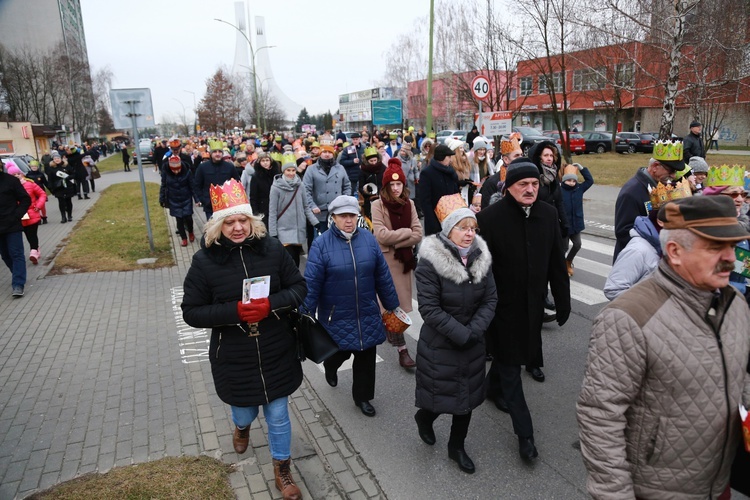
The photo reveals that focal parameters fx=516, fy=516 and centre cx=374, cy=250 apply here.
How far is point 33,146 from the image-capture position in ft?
139

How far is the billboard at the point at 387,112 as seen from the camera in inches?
1003

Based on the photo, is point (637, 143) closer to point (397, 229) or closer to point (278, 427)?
point (397, 229)

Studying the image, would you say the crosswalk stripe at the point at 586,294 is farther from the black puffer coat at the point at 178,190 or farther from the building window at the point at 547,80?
the building window at the point at 547,80

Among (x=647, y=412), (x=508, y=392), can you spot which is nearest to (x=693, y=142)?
(x=508, y=392)

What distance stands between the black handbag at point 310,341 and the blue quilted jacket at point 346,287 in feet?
2.04

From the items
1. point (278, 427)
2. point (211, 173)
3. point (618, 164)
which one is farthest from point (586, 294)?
point (618, 164)

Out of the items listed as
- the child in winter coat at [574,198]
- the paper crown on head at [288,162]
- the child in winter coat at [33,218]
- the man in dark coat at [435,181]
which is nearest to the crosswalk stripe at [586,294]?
the child in winter coat at [574,198]

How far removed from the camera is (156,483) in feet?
11.5

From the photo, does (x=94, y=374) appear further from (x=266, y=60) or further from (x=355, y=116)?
(x=355, y=116)

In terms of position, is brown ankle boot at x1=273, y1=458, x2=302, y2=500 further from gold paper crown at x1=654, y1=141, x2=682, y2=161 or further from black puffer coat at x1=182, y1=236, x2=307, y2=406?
gold paper crown at x1=654, y1=141, x2=682, y2=161

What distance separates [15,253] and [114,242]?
4.01 metres

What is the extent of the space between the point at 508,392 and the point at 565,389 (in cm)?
136

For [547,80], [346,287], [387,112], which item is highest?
[547,80]

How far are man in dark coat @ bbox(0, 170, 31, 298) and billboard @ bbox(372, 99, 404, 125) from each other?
1913 cm
